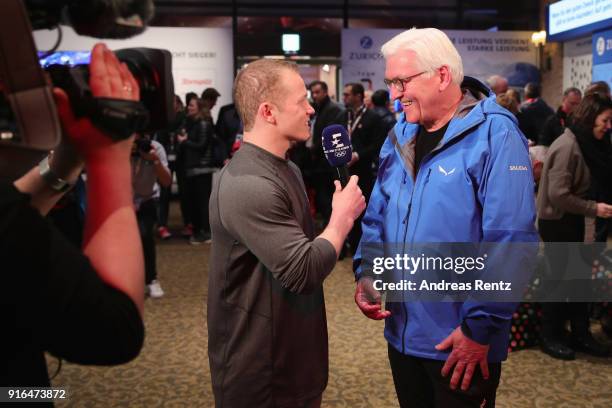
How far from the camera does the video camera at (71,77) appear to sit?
0.73 metres

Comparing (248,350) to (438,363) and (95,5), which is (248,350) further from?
(95,5)

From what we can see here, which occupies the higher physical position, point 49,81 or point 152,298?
point 49,81

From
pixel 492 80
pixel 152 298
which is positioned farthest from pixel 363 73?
pixel 152 298

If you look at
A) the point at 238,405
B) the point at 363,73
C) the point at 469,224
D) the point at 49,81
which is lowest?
the point at 238,405

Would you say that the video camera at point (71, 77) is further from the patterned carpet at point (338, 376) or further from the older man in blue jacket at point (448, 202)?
the patterned carpet at point (338, 376)

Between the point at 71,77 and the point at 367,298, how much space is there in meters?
1.28

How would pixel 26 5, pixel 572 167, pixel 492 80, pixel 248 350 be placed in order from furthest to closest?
1. pixel 492 80
2. pixel 572 167
3. pixel 248 350
4. pixel 26 5

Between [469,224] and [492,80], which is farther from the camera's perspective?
[492,80]

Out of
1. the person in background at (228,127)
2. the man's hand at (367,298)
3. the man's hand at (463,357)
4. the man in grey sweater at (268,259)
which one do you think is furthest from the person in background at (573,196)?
the person in background at (228,127)

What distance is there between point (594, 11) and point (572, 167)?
3.80m

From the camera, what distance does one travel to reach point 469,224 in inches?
63.1

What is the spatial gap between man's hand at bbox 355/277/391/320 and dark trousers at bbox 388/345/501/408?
0.42 feet

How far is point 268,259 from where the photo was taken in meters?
1.43

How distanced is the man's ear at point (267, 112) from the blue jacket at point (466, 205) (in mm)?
450
